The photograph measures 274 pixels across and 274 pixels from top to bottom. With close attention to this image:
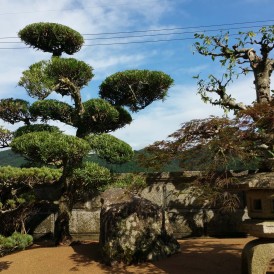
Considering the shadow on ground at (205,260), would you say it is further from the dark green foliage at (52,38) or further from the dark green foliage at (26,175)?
the dark green foliage at (52,38)

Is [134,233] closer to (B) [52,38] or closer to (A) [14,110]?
(A) [14,110]

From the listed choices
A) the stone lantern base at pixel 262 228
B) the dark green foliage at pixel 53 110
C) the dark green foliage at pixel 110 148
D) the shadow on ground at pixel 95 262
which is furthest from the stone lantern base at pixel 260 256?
the dark green foliage at pixel 53 110

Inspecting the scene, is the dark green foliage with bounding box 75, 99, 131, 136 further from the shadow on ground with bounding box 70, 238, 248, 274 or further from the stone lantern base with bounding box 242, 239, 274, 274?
the stone lantern base with bounding box 242, 239, 274, 274

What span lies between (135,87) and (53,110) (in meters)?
1.93

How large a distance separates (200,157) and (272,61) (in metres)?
2.53

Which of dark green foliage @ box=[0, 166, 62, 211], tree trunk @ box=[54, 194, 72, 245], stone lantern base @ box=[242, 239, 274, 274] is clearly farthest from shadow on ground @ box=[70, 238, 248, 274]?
dark green foliage @ box=[0, 166, 62, 211]

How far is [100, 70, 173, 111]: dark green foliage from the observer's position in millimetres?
7785

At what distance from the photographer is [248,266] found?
4.19 meters

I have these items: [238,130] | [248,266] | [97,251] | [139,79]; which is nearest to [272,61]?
[238,130]

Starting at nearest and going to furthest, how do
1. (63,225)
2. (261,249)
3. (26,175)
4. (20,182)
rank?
(261,249) → (26,175) → (20,182) → (63,225)

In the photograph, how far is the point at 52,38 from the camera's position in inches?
324

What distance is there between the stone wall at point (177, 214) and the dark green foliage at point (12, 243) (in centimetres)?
165

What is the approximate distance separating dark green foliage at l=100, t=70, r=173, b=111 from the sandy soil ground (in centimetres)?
343

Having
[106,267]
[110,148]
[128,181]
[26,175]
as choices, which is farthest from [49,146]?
[106,267]
